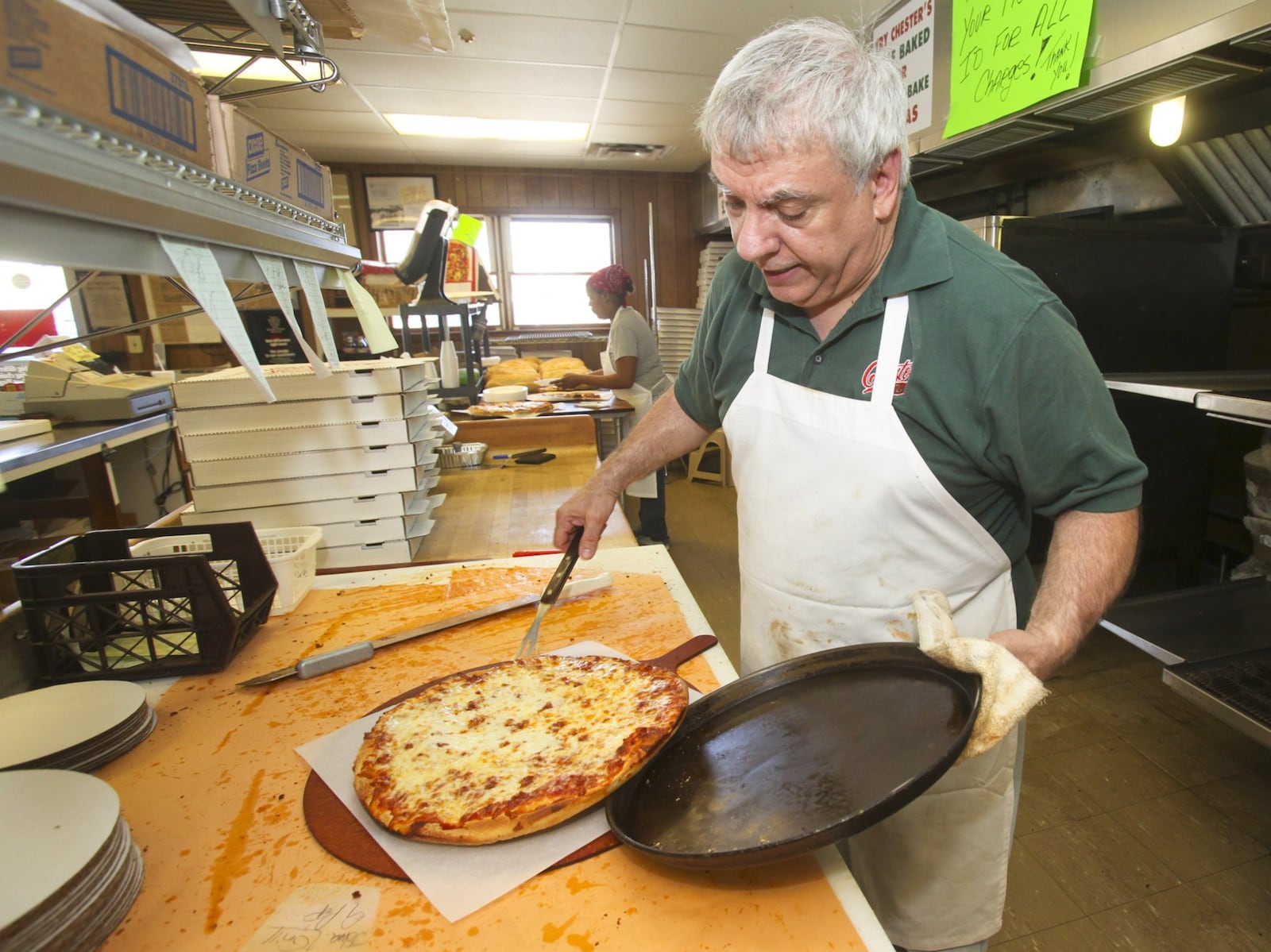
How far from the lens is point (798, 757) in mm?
759

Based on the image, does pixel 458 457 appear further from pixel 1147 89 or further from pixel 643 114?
pixel 643 114

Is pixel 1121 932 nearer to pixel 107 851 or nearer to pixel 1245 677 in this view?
pixel 1245 677

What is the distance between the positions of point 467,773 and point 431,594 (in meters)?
0.63

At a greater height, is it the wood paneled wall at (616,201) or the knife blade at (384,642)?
the wood paneled wall at (616,201)

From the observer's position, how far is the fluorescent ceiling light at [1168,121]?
178cm

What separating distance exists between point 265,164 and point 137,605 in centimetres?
79

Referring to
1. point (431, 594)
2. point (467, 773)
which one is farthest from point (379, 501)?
point (467, 773)

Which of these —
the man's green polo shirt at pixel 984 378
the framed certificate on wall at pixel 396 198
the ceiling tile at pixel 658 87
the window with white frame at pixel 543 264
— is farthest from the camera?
the window with white frame at pixel 543 264

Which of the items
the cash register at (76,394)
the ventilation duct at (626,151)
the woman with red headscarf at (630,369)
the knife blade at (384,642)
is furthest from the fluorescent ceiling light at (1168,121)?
the ventilation duct at (626,151)

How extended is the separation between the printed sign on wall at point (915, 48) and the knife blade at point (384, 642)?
1539 mm

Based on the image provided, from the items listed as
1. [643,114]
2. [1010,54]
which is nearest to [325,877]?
[1010,54]

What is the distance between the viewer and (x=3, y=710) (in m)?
0.91

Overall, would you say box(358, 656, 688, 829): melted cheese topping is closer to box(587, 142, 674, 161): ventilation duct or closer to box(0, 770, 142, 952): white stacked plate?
box(0, 770, 142, 952): white stacked plate

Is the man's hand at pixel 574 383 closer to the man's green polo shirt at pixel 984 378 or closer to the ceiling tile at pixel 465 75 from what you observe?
the ceiling tile at pixel 465 75
